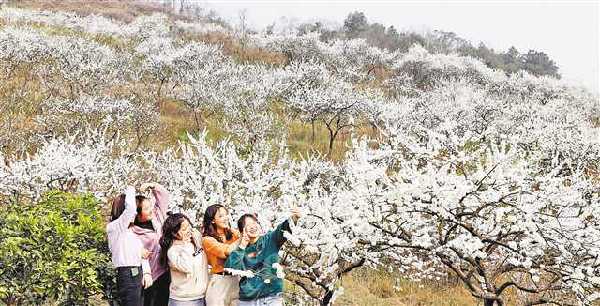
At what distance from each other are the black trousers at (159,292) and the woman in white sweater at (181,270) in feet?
1.14

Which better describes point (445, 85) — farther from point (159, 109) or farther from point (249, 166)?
point (249, 166)

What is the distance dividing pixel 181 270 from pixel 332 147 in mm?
22529

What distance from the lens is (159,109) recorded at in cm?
2912

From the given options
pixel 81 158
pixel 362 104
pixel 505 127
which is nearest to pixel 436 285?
pixel 81 158

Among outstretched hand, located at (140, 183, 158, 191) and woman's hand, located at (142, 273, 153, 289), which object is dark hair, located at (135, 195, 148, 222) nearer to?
outstretched hand, located at (140, 183, 158, 191)

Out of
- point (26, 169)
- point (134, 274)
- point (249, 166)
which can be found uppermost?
point (134, 274)

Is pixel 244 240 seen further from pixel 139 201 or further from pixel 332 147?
pixel 332 147

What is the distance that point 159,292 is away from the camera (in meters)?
5.42

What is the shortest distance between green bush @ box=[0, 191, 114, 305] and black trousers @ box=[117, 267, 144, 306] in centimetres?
20

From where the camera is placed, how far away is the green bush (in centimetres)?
490

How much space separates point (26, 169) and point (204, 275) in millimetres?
6708

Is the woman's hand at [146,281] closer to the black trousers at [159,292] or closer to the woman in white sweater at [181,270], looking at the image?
the black trousers at [159,292]

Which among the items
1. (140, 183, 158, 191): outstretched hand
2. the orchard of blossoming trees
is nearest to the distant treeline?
the orchard of blossoming trees

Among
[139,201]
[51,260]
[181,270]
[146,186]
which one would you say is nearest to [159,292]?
[181,270]
